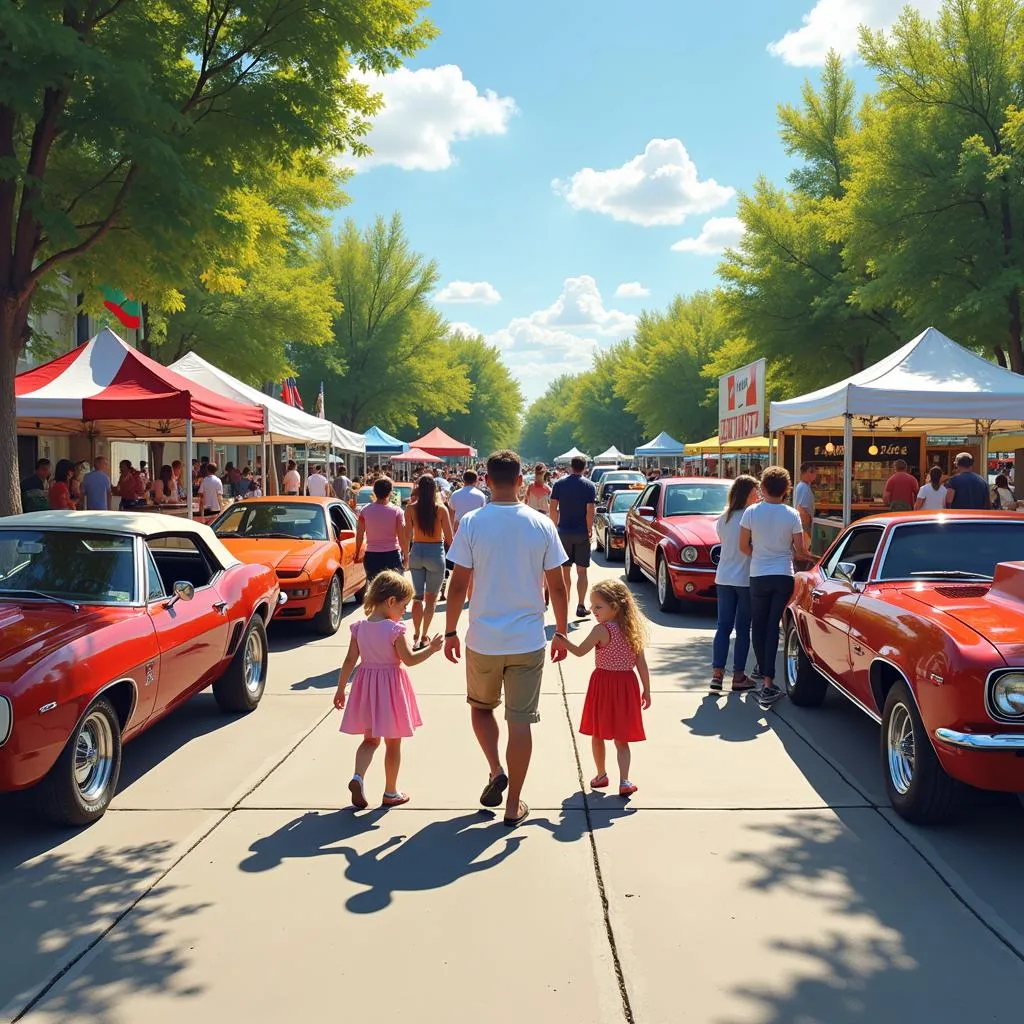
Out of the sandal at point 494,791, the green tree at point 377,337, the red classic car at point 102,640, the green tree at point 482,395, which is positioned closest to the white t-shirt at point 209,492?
the red classic car at point 102,640

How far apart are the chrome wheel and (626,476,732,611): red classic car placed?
7319 millimetres

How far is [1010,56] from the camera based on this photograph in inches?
747

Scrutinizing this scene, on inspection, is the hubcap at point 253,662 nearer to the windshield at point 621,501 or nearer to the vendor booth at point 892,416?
the vendor booth at point 892,416

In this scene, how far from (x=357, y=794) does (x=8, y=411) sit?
692 cm

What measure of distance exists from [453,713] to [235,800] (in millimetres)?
2115

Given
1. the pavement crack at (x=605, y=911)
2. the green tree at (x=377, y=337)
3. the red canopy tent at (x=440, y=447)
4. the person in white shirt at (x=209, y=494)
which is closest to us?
the pavement crack at (x=605, y=911)

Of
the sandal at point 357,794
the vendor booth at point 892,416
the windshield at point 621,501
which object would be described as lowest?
the sandal at point 357,794

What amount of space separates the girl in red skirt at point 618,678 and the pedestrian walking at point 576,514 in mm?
5313

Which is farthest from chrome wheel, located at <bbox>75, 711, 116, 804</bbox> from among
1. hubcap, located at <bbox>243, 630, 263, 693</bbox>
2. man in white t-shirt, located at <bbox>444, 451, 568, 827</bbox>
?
hubcap, located at <bbox>243, 630, 263, 693</bbox>

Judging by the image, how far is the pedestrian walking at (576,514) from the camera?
34.7 feet

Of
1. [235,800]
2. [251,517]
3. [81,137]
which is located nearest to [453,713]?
[235,800]

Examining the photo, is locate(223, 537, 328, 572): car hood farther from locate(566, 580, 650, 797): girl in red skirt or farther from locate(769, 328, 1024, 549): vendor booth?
locate(769, 328, 1024, 549): vendor booth

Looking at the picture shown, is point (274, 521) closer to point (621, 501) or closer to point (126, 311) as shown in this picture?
point (621, 501)

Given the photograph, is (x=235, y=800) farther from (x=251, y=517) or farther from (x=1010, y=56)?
(x=1010, y=56)
